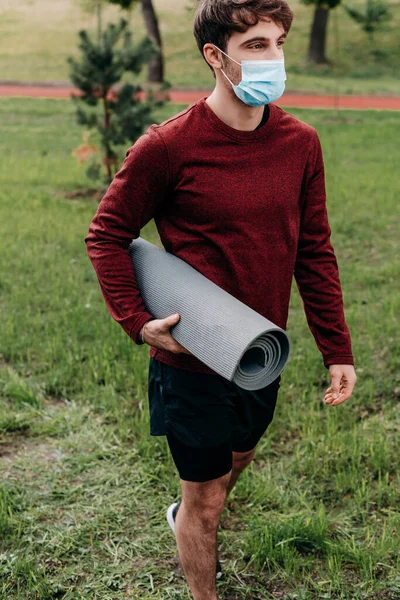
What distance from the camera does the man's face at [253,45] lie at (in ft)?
8.05

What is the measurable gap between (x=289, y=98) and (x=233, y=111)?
20.6 meters

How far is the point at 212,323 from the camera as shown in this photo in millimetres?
2416

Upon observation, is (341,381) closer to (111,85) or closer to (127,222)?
(127,222)

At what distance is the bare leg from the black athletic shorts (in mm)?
51

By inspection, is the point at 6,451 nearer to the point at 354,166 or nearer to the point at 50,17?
the point at 354,166

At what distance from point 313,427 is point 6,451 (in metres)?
1.52

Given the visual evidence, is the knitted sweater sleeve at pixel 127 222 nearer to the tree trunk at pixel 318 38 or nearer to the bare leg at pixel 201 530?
the bare leg at pixel 201 530

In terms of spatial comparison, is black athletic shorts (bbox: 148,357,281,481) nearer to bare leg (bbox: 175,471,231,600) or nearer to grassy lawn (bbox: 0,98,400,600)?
bare leg (bbox: 175,471,231,600)

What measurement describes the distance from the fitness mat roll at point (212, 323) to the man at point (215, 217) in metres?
0.05

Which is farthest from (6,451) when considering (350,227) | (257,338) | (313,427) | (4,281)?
(350,227)

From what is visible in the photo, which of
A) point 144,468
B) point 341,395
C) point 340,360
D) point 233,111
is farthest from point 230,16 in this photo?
point 144,468

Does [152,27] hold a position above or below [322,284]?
below

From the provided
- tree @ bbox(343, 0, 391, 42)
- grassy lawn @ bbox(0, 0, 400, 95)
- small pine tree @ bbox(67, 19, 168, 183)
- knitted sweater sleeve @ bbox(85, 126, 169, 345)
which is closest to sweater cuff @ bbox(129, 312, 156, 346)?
knitted sweater sleeve @ bbox(85, 126, 169, 345)

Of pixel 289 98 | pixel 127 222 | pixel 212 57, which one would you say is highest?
pixel 212 57
